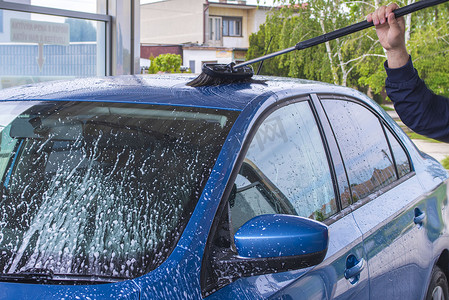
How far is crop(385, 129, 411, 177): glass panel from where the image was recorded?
9.78ft

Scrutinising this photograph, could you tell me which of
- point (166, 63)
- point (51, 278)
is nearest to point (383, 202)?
point (51, 278)

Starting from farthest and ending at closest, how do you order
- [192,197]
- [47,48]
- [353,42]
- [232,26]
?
1. [232,26]
2. [353,42]
3. [47,48]
4. [192,197]

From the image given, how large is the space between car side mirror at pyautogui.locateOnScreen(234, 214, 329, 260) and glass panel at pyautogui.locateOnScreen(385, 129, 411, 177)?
1418mm

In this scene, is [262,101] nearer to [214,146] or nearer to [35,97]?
[214,146]

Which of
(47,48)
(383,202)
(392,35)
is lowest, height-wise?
(383,202)

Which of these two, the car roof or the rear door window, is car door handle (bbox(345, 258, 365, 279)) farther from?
the car roof

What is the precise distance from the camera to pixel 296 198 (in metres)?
2.09

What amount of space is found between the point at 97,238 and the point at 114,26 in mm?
6261

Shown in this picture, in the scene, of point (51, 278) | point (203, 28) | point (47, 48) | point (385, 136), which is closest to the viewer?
point (51, 278)

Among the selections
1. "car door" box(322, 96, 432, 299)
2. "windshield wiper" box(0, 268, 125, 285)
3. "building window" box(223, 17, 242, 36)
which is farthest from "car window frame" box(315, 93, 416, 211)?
"building window" box(223, 17, 242, 36)

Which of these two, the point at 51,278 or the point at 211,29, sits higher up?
the point at 211,29

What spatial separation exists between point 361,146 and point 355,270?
2.23 ft

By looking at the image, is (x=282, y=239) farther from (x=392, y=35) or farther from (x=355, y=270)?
(x=392, y=35)

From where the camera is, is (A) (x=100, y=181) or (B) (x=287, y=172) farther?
(B) (x=287, y=172)
